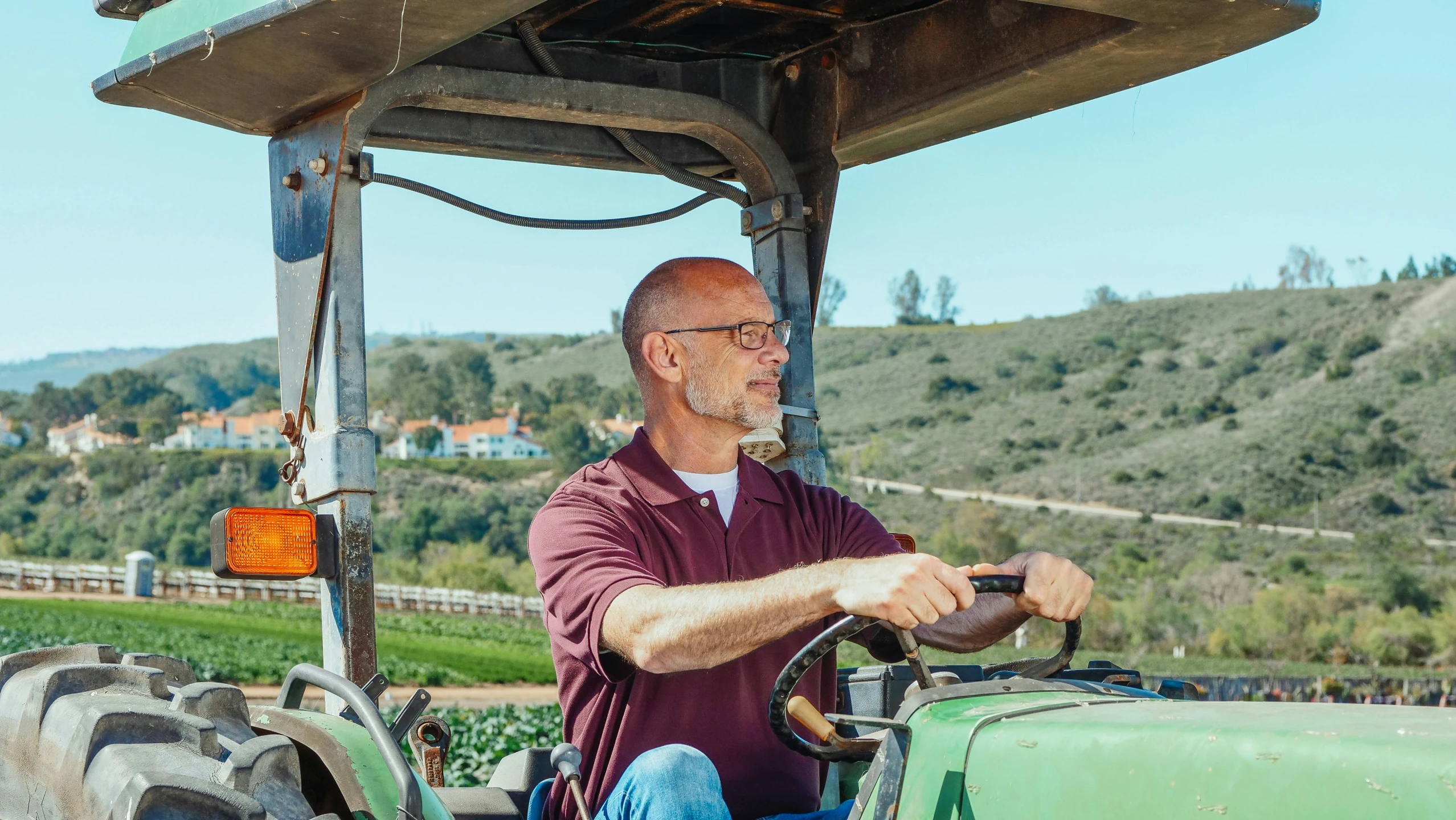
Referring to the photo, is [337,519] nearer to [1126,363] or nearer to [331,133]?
[331,133]

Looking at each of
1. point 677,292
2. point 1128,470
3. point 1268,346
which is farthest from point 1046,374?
point 677,292

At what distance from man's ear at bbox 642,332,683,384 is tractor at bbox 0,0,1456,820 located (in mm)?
612

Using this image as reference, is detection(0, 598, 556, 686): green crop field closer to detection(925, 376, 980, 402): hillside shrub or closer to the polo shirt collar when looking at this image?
the polo shirt collar

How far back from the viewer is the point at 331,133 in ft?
10.5

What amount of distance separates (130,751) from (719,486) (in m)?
1.25

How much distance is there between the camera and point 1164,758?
183 centimetres

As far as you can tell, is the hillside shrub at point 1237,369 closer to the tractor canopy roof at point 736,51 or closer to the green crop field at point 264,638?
the green crop field at point 264,638

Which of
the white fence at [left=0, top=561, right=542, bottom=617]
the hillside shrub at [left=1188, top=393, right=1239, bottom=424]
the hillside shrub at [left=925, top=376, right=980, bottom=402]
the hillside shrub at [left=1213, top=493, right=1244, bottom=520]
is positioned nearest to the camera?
the white fence at [left=0, top=561, right=542, bottom=617]

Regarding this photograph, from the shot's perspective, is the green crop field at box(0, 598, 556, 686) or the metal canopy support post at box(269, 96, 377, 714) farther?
the green crop field at box(0, 598, 556, 686)

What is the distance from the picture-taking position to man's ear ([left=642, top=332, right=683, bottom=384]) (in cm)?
325

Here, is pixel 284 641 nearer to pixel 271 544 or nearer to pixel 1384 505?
pixel 271 544

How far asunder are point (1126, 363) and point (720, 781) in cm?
10085

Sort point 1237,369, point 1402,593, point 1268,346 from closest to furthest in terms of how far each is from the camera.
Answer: point 1402,593
point 1237,369
point 1268,346

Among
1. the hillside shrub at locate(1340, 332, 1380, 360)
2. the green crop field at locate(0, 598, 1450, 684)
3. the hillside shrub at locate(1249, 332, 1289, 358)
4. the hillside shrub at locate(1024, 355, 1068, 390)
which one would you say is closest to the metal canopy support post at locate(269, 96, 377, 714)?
the green crop field at locate(0, 598, 1450, 684)
